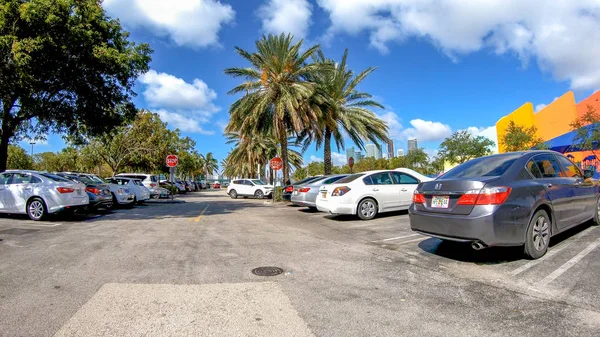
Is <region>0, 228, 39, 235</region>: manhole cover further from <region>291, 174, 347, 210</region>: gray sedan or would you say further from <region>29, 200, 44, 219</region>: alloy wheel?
<region>291, 174, 347, 210</region>: gray sedan

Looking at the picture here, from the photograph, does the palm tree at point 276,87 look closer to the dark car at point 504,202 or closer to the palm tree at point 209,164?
the dark car at point 504,202

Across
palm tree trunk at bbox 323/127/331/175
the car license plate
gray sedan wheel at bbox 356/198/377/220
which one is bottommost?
gray sedan wheel at bbox 356/198/377/220

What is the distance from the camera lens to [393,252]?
21.0ft

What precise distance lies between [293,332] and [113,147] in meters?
40.8

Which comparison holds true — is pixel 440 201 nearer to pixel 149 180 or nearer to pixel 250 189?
pixel 149 180

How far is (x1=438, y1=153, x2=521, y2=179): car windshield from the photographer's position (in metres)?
5.70

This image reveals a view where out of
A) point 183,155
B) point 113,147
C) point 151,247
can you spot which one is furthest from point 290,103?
point 183,155

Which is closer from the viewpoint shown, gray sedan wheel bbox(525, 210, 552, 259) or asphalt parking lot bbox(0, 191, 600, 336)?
asphalt parking lot bbox(0, 191, 600, 336)

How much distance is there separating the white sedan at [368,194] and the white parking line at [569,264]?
5485 mm

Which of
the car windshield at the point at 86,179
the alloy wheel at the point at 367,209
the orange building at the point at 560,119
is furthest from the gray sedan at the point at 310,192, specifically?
the orange building at the point at 560,119

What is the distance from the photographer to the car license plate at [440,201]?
5.63 metres

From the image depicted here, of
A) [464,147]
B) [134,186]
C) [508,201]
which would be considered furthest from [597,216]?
[464,147]

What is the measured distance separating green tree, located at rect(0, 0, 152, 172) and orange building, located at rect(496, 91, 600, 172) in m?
25.0

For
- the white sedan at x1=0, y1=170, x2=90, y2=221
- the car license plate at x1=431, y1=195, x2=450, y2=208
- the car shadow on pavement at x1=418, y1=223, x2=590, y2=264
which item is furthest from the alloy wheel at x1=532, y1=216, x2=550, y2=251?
the white sedan at x1=0, y1=170, x2=90, y2=221
